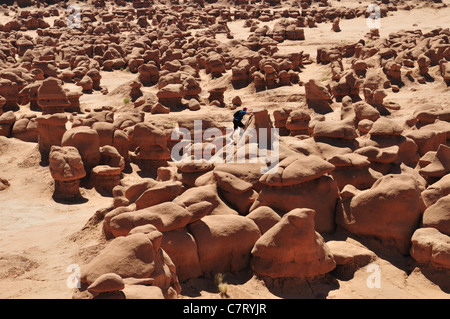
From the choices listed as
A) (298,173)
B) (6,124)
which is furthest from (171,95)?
(298,173)

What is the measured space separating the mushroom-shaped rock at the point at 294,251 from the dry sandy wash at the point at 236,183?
0.06 feet

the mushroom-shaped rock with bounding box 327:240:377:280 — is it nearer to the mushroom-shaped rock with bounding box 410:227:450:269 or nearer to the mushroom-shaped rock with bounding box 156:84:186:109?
the mushroom-shaped rock with bounding box 410:227:450:269

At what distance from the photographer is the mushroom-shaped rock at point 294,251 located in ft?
22.2

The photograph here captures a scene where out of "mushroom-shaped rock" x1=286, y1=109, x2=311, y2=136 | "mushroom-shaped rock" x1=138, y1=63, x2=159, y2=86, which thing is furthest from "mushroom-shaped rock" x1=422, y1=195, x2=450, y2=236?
"mushroom-shaped rock" x1=138, y1=63, x2=159, y2=86

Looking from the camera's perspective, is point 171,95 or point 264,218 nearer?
point 264,218

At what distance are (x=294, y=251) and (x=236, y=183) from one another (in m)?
1.81

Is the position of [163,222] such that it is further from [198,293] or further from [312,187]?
[312,187]

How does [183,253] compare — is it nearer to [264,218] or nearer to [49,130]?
[264,218]

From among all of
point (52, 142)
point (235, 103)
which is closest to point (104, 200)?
point (52, 142)

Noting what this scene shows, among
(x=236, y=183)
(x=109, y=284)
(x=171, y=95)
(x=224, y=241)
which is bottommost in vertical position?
(x=171, y=95)

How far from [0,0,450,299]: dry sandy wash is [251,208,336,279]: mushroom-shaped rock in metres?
0.02

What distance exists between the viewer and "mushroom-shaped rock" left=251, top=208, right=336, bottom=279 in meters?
6.77

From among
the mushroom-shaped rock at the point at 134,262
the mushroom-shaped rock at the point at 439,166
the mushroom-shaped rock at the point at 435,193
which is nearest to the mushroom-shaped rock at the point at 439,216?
the mushroom-shaped rock at the point at 435,193

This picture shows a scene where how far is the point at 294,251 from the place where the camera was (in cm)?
680
